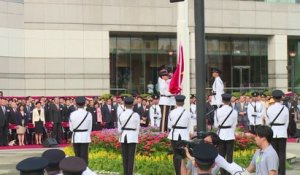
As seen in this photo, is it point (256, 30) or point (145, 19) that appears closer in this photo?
point (145, 19)

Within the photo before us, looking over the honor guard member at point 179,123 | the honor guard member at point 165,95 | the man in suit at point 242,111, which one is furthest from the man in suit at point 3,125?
the honor guard member at point 179,123

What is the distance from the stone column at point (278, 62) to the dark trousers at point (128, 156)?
105 feet

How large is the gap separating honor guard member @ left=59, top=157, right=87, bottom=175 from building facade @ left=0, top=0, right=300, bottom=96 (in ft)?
104

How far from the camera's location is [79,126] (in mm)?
13500

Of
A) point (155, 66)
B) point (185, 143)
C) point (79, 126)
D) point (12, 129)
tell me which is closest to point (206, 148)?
point (185, 143)

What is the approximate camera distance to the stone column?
143 ft

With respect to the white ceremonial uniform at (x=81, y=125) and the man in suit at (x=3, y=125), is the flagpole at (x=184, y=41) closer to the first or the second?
the white ceremonial uniform at (x=81, y=125)

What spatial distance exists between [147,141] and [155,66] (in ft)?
89.6

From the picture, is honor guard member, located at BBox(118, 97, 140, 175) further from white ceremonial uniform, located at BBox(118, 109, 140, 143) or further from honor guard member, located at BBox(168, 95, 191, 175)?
honor guard member, located at BBox(168, 95, 191, 175)

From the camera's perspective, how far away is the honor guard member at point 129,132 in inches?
513

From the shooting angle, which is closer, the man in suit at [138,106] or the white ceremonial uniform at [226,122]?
the white ceremonial uniform at [226,122]

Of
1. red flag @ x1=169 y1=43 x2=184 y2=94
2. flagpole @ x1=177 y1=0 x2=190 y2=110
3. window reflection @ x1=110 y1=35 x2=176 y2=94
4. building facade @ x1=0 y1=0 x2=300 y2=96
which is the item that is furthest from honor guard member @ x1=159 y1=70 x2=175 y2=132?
window reflection @ x1=110 y1=35 x2=176 y2=94

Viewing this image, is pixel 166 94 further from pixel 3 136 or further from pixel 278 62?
pixel 278 62

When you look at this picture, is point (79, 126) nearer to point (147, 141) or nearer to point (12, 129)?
point (147, 141)
